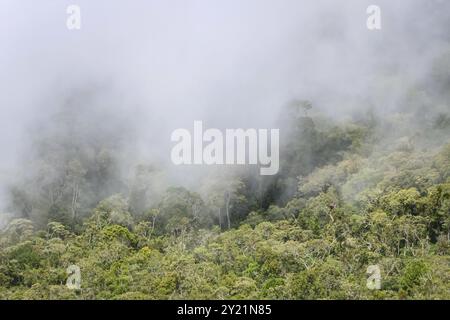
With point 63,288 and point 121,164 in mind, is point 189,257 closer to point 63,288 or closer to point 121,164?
point 63,288

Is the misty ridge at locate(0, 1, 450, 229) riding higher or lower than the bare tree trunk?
higher

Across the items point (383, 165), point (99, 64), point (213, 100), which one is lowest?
point (383, 165)

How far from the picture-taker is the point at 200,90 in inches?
2437

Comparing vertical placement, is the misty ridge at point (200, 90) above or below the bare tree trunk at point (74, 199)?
above

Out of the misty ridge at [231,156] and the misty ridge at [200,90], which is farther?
the misty ridge at [200,90]

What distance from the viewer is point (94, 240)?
4009 cm

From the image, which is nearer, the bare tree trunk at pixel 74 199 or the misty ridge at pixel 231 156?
the misty ridge at pixel 231 156

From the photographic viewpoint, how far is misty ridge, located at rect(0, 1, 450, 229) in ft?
168

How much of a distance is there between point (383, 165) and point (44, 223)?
2622 centimetres

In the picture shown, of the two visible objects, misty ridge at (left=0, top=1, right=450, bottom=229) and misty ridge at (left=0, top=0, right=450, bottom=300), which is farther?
misty ridge at (left=0, top=1, right=450, bottom=229)

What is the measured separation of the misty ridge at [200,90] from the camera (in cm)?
5116

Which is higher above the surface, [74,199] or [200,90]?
[200,90]
